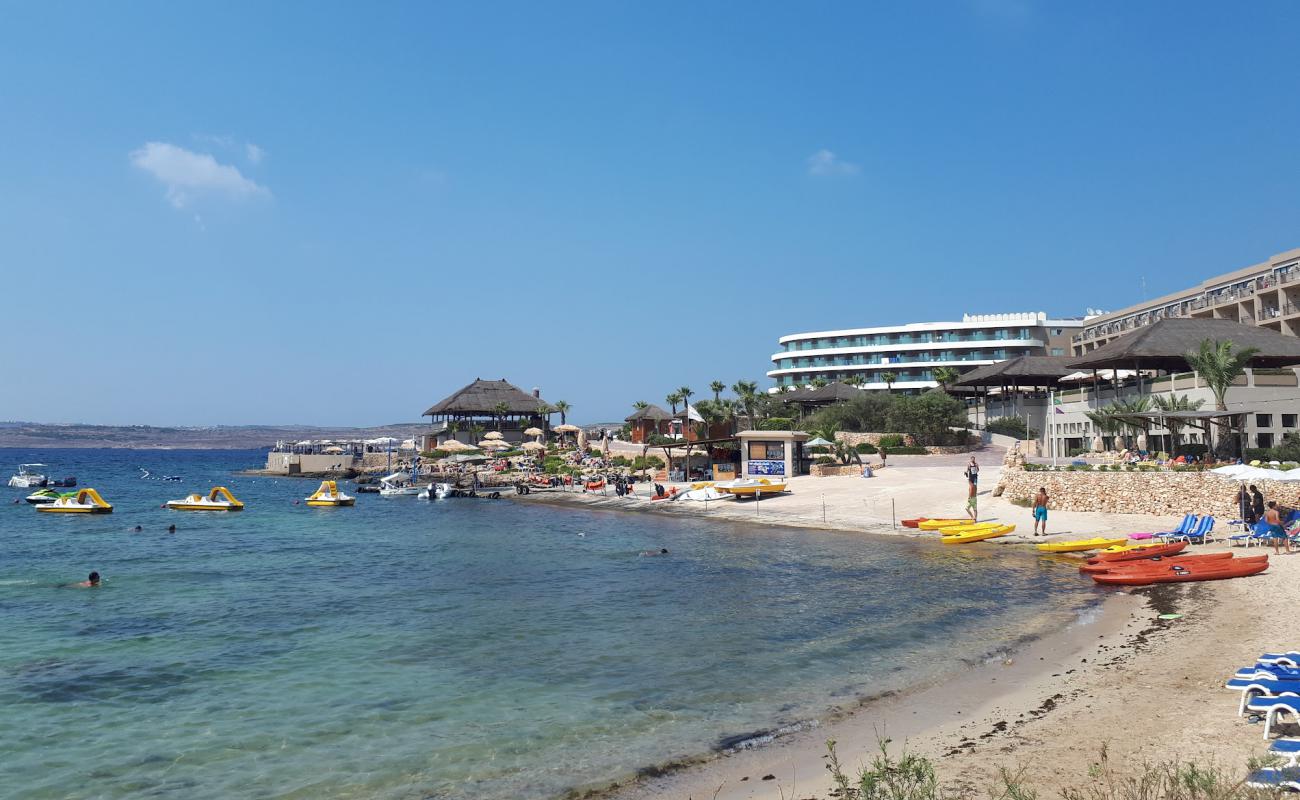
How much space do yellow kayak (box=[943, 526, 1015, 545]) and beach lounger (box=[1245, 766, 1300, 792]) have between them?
20745 mm

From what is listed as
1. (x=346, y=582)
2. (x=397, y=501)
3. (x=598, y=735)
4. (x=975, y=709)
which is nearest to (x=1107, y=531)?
(x=975, y=709)

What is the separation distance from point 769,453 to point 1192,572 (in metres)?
29.6

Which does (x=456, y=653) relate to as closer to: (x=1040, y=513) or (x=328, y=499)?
(x=1040, y=513)

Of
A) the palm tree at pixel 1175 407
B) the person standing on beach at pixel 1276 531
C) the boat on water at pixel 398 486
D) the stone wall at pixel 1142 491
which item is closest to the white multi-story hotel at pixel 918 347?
the boat on water at pixel 398 486

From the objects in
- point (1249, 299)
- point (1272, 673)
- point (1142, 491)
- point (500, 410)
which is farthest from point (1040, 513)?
point (500, 410)

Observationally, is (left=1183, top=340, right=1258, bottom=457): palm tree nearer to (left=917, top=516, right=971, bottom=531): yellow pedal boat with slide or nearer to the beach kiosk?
(left=917, top=516, right=971, bottom=531): yellow pedal boat with slide

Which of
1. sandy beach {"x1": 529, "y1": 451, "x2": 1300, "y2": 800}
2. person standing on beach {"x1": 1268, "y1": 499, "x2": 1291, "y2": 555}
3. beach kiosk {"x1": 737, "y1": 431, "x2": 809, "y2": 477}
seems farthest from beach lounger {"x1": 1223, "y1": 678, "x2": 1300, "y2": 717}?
beach kiosk {"x1": 737, "y1": 431, "x2": 809, "y2": 477}

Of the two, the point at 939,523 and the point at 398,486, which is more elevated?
the point at 939,523

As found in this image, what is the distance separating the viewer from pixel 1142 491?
2831 centimetres

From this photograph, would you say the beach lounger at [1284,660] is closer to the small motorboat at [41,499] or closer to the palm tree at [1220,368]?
the palm tree at [1220,368]

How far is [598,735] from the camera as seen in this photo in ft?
34.2

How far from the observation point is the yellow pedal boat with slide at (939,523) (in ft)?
96.4

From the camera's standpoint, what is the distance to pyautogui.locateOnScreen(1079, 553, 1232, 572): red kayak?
19031 mm

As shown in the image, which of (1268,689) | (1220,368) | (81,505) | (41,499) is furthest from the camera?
(41,499)
